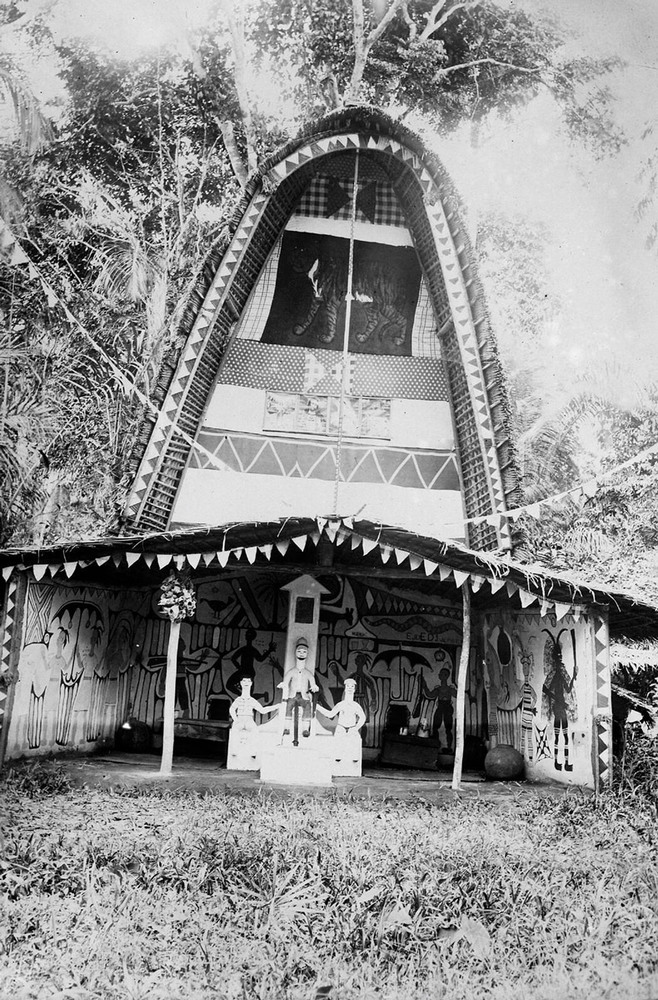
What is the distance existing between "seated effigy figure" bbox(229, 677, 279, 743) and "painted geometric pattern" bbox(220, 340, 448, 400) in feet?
18.0

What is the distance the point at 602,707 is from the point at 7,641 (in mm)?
7123

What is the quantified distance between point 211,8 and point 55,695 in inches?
354

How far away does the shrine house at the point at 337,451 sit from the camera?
11.6 metres

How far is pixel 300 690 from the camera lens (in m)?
9.15

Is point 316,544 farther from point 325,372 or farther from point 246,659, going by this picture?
point 325,372

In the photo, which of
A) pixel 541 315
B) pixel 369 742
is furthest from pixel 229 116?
pixel 369 742

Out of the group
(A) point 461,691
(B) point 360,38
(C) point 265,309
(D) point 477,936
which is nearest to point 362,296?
(C) point 265,309

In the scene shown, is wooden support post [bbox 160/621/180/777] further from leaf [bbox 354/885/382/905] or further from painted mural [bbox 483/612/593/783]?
painted mural [bbox 483/612/593/783]

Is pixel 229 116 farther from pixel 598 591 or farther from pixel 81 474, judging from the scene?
pixel 598 591

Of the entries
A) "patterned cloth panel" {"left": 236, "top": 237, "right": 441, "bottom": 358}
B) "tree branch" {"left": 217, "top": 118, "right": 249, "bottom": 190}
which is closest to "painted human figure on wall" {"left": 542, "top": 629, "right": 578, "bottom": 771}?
"patterned cloth panel" {"left": 236, "top": 237, "right": 441, "bottom": 358}

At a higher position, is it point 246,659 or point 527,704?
point 246,659

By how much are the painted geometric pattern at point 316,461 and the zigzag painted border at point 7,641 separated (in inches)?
162

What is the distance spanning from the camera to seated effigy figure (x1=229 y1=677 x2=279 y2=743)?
9078 millimetres

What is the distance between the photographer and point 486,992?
4.59 m
